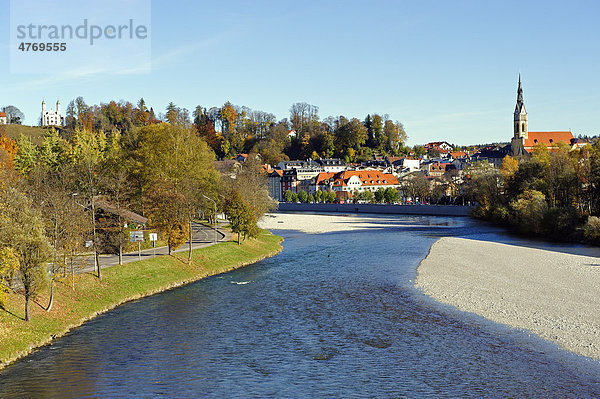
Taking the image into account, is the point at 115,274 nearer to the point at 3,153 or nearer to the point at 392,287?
the point at 392,287

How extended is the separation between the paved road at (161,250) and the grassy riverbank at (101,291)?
1.31m

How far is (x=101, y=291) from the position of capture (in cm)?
3819

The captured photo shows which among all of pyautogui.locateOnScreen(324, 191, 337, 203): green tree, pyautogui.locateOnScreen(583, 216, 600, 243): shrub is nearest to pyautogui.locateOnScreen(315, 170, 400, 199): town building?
pyautogui.locateOnScreen(324, 191, 337, 203): green tree

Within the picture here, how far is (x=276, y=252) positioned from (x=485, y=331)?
39.1 m

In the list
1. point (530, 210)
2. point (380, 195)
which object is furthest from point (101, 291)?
point (380, 195)

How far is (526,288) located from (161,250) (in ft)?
112

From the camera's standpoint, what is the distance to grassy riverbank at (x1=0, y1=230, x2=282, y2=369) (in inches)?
1116

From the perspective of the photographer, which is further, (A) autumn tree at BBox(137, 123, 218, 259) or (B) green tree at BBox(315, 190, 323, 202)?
(B) green tree at BBox(315, 190, 323, 202)

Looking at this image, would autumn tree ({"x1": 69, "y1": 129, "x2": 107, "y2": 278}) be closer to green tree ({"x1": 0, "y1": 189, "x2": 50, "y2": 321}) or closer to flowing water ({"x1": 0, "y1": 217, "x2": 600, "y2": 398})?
green tree ({"x1": 0, "y1": 189, "x2": 50, "y2": 321})

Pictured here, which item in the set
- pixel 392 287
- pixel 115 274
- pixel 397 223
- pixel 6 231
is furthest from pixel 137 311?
pixel 397 223

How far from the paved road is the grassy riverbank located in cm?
131

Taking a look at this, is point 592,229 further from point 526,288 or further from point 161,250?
point 161,250

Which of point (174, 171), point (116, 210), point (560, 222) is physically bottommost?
point (560, 222)

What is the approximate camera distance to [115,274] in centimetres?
4169
